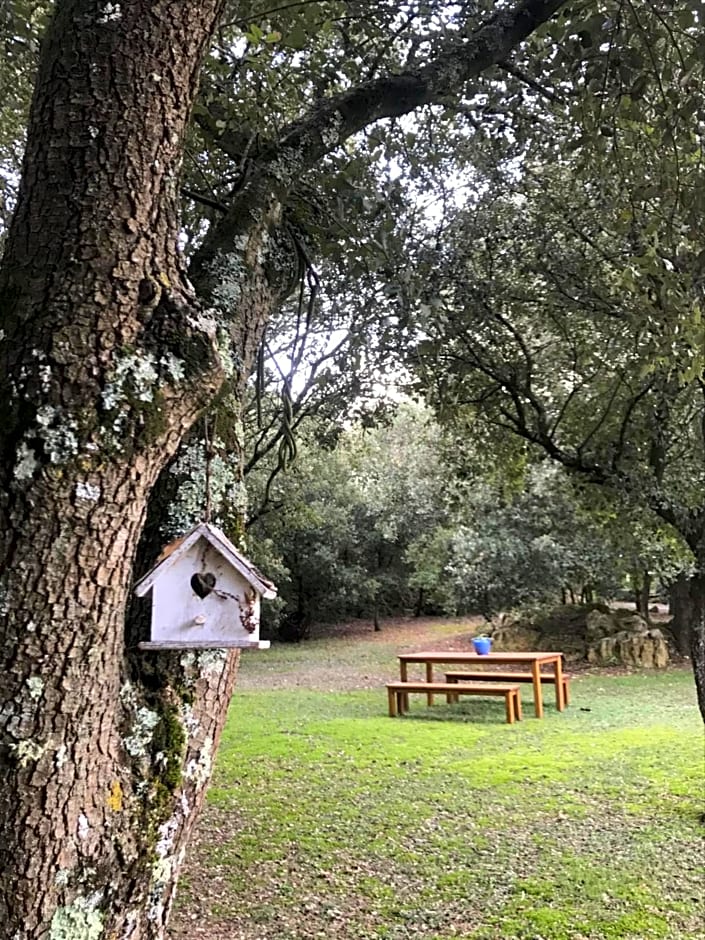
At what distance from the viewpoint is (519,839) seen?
4.62 metres

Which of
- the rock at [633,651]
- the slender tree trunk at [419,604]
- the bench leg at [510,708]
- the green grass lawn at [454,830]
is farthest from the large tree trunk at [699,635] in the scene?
the slender tree trunk at [419,604]

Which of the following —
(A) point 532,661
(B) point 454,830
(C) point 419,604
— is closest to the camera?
(B) point 454,830

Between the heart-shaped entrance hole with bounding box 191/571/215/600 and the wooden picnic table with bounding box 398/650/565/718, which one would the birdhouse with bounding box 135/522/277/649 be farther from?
the wooden picnic table with bounding box 398/650/565/718

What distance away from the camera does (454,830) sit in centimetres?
482

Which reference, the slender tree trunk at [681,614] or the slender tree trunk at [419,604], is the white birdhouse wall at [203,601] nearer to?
the slender tree trunk at [681,614]

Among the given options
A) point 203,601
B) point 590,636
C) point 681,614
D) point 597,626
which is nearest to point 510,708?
point 590,636

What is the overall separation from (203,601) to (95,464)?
1.27 feet

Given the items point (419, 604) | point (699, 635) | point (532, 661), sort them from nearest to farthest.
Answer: point (699, 635)
point (532, 661)
point (419, 604)

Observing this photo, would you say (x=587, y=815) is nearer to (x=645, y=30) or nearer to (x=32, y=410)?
(x=645, y=30)

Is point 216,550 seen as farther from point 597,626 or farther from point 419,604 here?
point 419,604

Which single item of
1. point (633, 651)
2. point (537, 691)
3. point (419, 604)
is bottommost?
point (537, 691)

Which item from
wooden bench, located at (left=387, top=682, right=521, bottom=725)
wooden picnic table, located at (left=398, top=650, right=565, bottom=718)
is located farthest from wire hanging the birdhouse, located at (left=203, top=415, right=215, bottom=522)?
wooden picnic table, located at (left=398, top=650, right=565, bottom=718)

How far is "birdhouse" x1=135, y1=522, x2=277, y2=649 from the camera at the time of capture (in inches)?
55.9

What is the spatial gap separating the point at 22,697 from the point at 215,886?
136 inches
